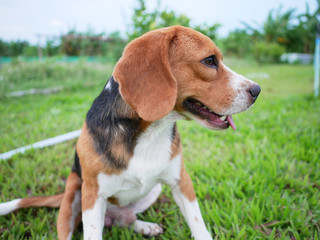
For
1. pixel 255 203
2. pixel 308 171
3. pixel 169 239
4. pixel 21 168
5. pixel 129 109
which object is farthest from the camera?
pixel 21 168

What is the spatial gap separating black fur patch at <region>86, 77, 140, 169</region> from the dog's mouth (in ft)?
1.27

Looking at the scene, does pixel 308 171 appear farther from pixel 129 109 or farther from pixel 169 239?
pixel 129 109

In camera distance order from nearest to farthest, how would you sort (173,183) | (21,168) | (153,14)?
1. (173,183)
2. (21,168)
3. (153,14)

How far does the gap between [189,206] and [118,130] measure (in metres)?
0.78

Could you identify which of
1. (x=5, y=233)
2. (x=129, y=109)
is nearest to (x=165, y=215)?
(x=129, y=109)

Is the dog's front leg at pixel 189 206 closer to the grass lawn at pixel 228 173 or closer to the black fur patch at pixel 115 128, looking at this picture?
the grass lawn at pixel 228 173

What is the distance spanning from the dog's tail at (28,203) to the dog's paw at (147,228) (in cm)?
76

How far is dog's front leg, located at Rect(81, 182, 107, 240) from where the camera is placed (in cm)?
164

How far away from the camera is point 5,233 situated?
2021 millimetres

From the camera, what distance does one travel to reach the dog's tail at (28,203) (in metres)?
2.06

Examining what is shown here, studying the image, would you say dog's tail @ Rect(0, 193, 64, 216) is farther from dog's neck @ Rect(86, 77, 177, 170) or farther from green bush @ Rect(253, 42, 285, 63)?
green bush @ Rect(253, 42, 285, 63)

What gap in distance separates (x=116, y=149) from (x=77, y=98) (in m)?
5.34

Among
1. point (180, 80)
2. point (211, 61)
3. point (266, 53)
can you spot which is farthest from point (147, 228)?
point (266, 53)

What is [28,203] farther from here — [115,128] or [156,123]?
[156,123]
